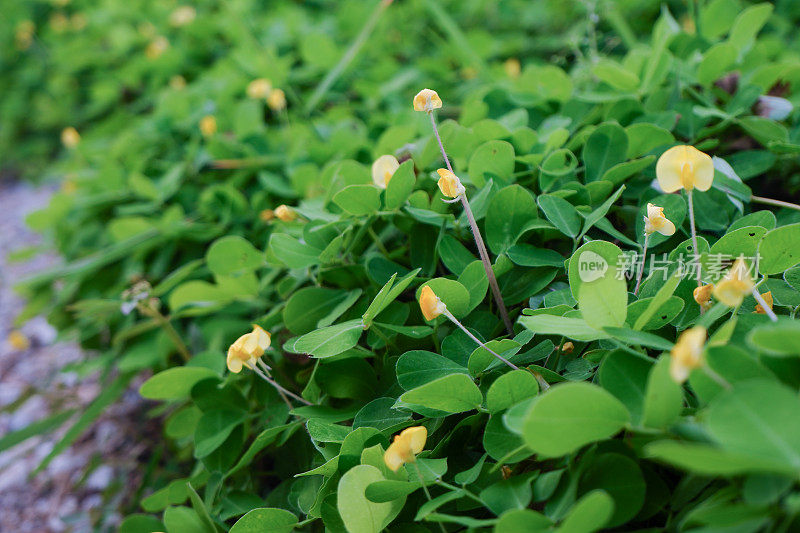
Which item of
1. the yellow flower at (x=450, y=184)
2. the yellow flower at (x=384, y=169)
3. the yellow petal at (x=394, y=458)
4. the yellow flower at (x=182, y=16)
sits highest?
the yellow flower at (x=182, y=16)

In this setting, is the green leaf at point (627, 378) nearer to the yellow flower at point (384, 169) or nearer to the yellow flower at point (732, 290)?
the yellow flower at point (732, 290)

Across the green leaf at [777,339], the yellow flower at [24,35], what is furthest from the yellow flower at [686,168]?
the yellow flower at [24,35]

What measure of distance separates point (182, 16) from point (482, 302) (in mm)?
2225

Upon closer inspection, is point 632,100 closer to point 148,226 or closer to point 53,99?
point 148,226

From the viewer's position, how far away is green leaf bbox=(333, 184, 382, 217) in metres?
0.83

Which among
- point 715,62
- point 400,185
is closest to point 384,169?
point 400,185

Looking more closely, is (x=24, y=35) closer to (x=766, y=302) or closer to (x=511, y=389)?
(x=511, y=389)

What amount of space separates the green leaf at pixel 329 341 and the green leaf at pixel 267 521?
20 cm

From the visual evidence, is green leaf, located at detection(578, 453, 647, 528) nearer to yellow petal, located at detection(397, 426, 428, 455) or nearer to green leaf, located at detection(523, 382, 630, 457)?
green leaf, located at detection(523, 382, 630, 457)

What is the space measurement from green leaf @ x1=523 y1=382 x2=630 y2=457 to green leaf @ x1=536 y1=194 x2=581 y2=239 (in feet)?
1.06

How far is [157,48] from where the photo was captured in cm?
241

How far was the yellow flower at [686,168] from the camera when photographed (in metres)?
0.67

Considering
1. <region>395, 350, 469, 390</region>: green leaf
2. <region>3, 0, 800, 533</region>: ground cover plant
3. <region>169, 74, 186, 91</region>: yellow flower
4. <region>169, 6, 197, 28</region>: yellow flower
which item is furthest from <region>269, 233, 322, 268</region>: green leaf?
<region>169, 6, 197, 28</region>: yellow flower

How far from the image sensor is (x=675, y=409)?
53cm
